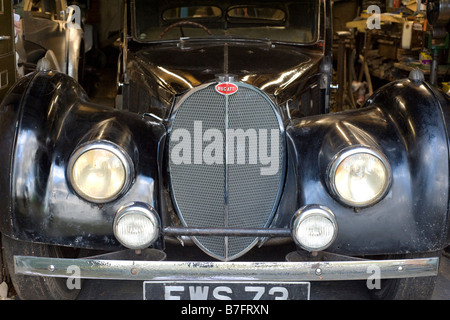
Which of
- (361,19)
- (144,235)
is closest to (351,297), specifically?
(144,235)

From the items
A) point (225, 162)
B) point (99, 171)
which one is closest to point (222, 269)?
point (225, 162)

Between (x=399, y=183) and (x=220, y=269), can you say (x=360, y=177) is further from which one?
(x=220, y=269)

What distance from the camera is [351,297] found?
3061 mm

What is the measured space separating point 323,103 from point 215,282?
5.48 ft

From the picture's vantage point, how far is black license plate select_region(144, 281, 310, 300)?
7.38 feet

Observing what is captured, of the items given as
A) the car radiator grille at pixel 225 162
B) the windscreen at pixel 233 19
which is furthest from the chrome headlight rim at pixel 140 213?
the windscreen at pixel 233 19

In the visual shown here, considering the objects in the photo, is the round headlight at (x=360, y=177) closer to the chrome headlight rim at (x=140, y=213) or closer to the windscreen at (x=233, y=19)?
the chrome headlight rim at (x=140, y=213)

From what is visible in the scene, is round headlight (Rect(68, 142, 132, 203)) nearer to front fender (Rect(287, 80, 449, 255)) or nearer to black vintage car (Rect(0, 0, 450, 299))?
black vintage car (Rect(0, 0, 450, 299))

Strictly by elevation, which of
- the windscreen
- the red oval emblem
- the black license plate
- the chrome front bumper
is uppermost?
the windscreen

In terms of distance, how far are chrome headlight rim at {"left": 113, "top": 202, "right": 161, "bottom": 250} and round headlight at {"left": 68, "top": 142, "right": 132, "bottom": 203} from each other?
0.40 feet

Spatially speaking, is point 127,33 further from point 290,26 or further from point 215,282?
point 215,282

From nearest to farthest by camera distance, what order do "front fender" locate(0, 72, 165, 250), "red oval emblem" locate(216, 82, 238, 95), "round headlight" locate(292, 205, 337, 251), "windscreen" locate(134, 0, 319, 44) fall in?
1. "round headlight" locate(292, 205, 337, 251)
2. "front fender" locate(0, 72, 165, 250)
3. "red oval emblem" locate(216, 82, 238, 95)
4. "windscreen" locate(134, 0, 319, 44)

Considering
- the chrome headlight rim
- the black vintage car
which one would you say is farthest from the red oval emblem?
the chrome headlight rim
